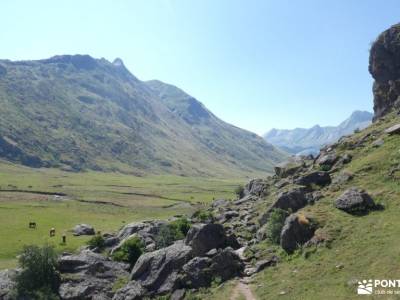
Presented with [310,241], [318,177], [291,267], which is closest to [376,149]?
[318,177]

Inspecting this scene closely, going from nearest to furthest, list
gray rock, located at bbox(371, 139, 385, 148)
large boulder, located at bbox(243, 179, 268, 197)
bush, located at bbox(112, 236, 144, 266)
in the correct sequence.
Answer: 1. bush, located at bbox(112, 236, 144, 266)
2. gray rock, located at bbox(371, 139, 385, 148)
3. large boulder, located at bbox(243, 179, 268, 197)

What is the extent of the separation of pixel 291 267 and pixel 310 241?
14.8ft

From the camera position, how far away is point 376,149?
70062 mm

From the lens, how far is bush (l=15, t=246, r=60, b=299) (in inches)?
2029

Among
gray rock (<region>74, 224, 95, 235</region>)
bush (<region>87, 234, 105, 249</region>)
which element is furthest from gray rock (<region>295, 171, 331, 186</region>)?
gray rock (<region>74, 224, 95, 235</region>)

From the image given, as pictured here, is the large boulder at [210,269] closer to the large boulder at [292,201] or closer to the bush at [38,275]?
the large boulder at [292,201]

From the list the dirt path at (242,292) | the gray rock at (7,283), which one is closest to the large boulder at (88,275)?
the gray rock at (7,283)

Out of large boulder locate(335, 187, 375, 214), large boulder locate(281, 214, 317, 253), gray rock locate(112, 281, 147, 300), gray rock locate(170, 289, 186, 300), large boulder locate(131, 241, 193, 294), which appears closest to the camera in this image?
gray rock locate(170, 289, 186, 300)

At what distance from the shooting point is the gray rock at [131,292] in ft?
167

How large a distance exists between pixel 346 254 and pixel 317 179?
25.6m

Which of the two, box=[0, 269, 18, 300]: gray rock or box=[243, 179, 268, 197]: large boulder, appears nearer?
box=[0, 269, 18, 300]: gray rock

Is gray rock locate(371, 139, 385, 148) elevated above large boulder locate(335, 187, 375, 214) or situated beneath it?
elevated above

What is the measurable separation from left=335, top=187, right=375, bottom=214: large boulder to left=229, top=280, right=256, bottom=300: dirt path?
1687cm

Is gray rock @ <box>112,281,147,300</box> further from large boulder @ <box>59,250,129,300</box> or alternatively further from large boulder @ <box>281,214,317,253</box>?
large boulder @ <box>281,214,317,253</box>
